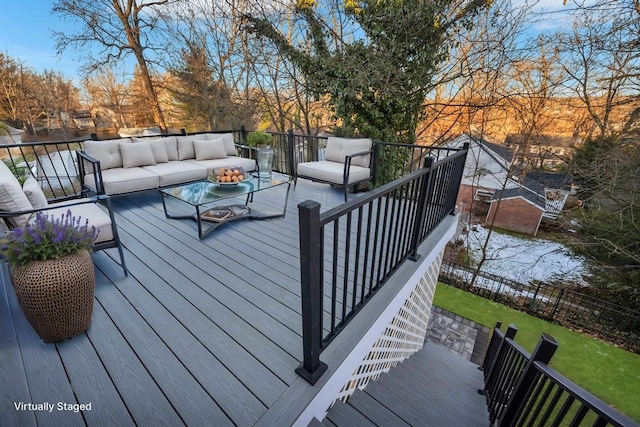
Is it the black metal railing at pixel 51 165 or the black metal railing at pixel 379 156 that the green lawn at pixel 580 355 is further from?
the black metal railing at pixel 51 165

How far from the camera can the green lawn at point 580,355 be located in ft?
15.3

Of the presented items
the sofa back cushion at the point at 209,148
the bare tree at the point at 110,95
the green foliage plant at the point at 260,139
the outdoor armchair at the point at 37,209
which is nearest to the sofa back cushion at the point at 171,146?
the sofa back cushion at the point at 209,148

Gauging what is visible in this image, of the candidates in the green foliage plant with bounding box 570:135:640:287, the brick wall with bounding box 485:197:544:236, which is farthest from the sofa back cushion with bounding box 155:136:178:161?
the brick wall with bounding box 485:197:544:236

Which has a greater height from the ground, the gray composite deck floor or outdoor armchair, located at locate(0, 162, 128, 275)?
outdoor armchair, located at locate(0, 162, 128, 275)

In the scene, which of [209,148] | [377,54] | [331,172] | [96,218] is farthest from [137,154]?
[377,54]

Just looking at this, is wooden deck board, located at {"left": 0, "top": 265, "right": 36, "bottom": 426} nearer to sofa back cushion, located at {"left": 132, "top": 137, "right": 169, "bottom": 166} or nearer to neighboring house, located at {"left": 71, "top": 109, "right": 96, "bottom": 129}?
sofa back cushion, located at {"left": 132, "top": 137, "right": 169, "bottom": 166}

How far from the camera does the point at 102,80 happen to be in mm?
10164

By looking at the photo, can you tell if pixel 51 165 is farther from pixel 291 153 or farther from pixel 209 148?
pixel 291 153

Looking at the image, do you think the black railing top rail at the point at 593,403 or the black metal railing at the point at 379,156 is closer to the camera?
the black railing top rail at the point at 593,403

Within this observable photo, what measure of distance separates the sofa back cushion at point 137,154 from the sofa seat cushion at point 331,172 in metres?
2.29

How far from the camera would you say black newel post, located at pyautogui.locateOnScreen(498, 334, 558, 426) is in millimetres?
1616

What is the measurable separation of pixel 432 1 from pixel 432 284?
5.37 metres

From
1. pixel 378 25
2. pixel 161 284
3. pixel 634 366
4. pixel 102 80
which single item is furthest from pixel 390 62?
pixel 102 80

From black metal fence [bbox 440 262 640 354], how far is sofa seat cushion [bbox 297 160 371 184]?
5.52 metres
